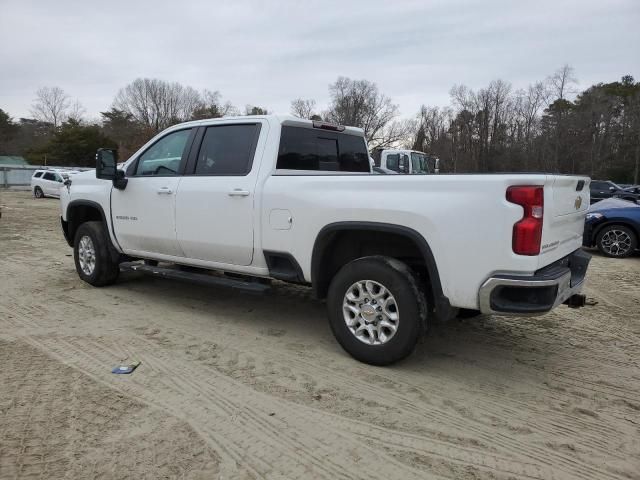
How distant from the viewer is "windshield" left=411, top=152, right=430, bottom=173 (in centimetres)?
1881

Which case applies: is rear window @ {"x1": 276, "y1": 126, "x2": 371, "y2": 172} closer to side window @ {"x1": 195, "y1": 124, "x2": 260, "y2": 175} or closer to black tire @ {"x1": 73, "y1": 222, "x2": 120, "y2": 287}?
side window @ {"x1": 195, "y1": 124, "x2": 260, "y2": 175}

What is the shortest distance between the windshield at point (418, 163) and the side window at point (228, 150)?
47.0 ft

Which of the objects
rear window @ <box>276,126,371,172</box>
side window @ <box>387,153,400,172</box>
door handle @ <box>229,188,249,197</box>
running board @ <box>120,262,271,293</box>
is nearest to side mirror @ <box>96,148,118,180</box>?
running board @ <box>120,262,271,293</box>

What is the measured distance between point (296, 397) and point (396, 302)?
3.33ft

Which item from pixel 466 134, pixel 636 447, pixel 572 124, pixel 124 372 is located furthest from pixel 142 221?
pixel 466 134

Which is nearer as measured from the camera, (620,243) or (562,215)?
(562,215)

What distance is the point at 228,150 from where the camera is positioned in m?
4.91

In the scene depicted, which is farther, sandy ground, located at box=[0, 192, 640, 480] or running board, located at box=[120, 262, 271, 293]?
running board, located at box=[120, 262, 271, 293]

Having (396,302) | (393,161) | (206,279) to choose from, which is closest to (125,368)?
(206,279)

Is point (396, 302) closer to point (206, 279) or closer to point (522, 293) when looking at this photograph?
point (522, 293)

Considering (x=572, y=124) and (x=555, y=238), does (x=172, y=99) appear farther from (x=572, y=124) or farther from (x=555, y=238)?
(x=555, y=238)

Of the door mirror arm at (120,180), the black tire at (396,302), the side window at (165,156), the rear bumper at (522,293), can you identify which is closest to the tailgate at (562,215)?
the rear bumper at (522,293)

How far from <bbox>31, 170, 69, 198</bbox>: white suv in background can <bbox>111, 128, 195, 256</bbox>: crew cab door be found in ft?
80.2

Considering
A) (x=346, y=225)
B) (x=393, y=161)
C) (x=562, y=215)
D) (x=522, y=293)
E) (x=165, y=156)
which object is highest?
(x=165, y=156)
